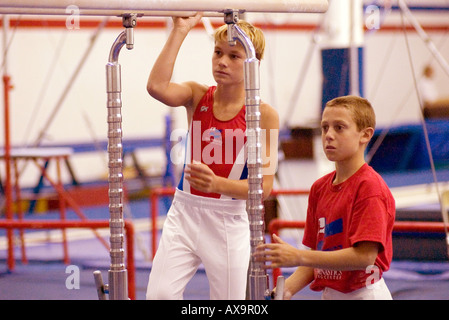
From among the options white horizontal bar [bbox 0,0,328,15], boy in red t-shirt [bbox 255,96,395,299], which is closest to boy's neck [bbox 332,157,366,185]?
boy in red t-shirt [bbox 255,96,395,299]

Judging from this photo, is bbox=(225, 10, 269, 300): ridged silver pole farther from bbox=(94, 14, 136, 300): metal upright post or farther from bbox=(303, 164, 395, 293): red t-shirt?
bbox=(94, 14, 136, 300): metal upright post

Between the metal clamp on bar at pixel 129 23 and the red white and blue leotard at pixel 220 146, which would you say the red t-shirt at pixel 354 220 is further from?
the metal clamp on bar at pixel 129 23

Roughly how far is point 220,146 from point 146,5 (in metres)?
0.79

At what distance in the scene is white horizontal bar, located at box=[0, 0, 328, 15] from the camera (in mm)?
1946

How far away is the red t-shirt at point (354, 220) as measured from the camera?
2049mm

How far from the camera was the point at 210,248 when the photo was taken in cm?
265

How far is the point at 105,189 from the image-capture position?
31.2ft

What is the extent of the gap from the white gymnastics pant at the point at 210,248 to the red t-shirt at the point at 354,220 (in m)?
0.46

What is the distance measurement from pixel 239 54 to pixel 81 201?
22.3 ft

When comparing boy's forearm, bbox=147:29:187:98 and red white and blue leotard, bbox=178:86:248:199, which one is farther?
red white and blue leotard, bbox=178:86:248:199

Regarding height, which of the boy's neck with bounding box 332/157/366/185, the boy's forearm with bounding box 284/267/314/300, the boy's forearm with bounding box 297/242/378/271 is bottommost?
the boy's forearm with bounding box 284/267/314/300

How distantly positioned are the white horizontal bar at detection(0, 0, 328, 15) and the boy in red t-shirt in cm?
37

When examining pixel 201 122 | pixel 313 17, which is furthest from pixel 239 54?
pixel 313 17
